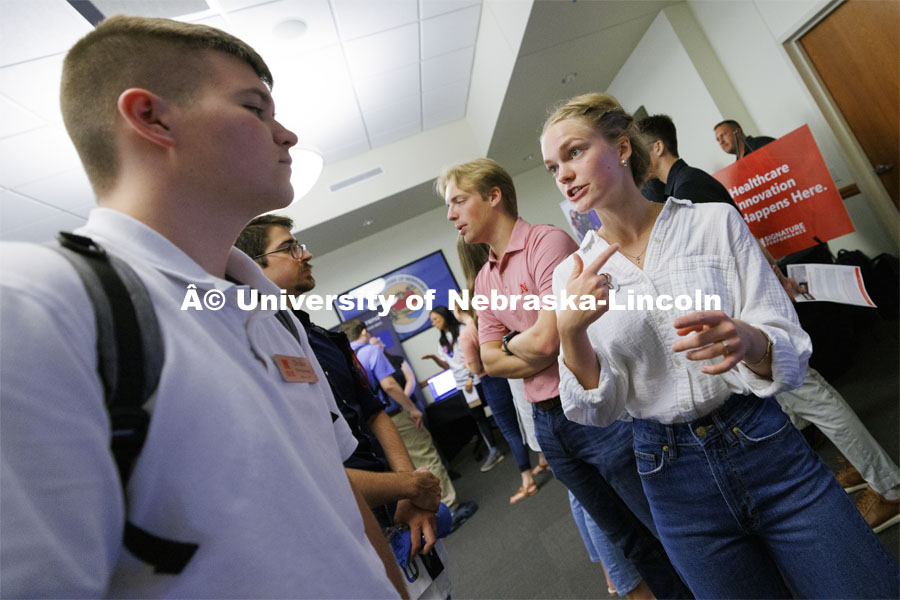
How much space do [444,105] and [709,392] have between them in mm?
4915

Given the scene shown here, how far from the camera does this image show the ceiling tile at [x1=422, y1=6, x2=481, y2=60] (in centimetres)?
382

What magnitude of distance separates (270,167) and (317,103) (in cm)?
400

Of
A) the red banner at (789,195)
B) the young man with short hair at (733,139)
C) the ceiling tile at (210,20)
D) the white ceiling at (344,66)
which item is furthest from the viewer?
the young man with short hair at (733,139)

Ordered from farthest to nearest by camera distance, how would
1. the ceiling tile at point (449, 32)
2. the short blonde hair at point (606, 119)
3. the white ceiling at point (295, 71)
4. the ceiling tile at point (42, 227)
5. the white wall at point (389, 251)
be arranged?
the white wall at point (389, 251) → the ceiling tile at point (42, 227) → the ceiling tile at point (449, 32) → the white ceiling at point (295, 71) → the short blonde hair at point (606, 119)

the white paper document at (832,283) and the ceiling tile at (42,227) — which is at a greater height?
the ceiling tile at (42,227)

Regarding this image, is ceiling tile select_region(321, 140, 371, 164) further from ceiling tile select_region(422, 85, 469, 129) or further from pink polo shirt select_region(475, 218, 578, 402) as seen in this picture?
pink polo shirt select_region(475, 218, 578, 402)

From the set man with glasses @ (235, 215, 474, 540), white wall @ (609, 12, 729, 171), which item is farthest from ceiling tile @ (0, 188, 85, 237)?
white wall @ (609, 12, 729, 171)

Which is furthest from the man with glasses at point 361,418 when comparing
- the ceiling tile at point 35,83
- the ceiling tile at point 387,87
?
the ceiling tile at point 387,87

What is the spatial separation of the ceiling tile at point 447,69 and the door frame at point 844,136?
2.54 m

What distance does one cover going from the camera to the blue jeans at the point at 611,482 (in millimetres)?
1459

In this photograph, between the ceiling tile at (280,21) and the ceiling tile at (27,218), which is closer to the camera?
the ceiling tile at (280,21)

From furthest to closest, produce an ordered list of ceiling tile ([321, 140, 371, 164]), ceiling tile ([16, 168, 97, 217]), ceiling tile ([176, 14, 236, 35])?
ceiling tile ([321, 140, 371, 164]), ceiling tile ([16, 168, 97, 217]), ceiling tile ([176, 14, 236, 35])

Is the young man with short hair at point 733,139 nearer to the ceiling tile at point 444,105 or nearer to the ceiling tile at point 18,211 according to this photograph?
the ceiling tile at point 444,105

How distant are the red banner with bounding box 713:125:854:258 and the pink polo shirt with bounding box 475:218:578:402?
1589 mm
